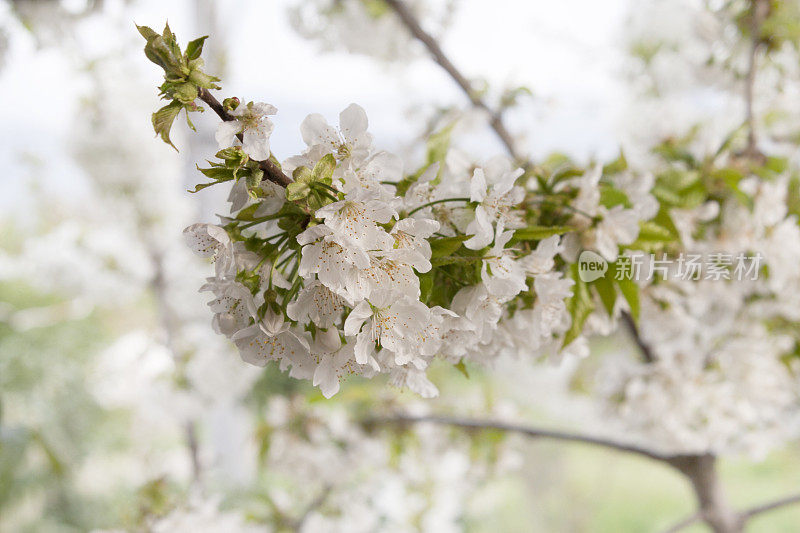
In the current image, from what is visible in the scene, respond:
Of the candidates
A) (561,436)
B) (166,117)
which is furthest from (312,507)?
(166,117)

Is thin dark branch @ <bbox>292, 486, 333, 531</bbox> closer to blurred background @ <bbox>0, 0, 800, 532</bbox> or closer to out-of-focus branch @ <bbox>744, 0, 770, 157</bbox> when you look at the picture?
blurred background @ <bbox>0, 0, 800, 532</bbox>

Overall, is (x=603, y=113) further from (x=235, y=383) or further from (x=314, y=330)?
(x=314, y=330)

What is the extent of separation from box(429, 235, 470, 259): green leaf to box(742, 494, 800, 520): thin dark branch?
605mm

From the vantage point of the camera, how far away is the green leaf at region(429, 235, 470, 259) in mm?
278

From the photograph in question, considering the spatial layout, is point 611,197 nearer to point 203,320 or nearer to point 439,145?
point 439,145

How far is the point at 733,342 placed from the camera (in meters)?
0.63

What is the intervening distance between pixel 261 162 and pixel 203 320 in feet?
3.20

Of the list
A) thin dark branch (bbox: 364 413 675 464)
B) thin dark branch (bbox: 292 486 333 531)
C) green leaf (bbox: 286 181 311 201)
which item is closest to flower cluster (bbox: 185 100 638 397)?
green leaf (bbox: 286 181 311 201)

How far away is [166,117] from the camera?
24 cm

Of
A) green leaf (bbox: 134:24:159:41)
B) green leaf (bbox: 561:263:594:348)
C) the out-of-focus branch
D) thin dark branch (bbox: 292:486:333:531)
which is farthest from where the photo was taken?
thin dark branch (bbox: 292:486:333:531)

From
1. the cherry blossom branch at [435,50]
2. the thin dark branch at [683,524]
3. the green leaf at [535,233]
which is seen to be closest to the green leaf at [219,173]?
the green leaf at [535,233]

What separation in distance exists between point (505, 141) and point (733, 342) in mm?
325

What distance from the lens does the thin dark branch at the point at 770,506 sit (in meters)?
0.65

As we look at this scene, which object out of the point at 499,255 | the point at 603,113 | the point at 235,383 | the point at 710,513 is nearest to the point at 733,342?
the point at 710,513
